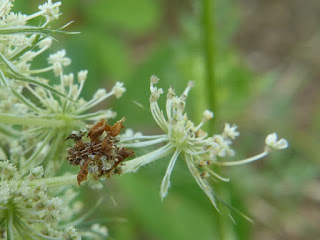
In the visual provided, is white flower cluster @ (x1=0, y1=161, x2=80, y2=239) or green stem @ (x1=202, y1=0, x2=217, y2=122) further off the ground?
green stem @ (x1=202, y1=0, x2=217, y2=122)

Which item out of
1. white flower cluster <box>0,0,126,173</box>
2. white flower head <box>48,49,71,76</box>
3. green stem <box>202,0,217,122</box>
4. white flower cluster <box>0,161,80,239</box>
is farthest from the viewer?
green stem <box>202,0,217,122</box>

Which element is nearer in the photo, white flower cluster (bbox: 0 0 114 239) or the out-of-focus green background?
white flower cluster (bbox: 0 0 114 239)

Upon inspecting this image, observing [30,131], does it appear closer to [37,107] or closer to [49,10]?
[37,107]

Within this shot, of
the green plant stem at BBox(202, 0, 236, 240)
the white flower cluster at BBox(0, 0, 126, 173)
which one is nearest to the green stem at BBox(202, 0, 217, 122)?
the green plant stem at BBox(202, 0, 236, 240)

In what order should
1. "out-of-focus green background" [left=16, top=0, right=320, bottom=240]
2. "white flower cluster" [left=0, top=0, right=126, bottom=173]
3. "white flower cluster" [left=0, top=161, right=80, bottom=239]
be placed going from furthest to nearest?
"out-of-focus green background" [left=16, top=0, right=320, bottom=240], "white flower cluster" [left=0, top=0, right=126, bottom=173], "white flower cluster" [left=0, top=161, right=80, bottom=239]

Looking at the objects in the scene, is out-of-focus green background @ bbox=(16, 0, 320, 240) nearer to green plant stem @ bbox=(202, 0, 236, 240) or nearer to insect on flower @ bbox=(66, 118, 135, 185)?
green plant stem @ bbox=(202, 0, 236, 240)

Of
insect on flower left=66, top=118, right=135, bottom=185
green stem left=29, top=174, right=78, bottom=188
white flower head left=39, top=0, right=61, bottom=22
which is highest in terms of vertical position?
white flower head left=39, top=0, right=61, bottom=22

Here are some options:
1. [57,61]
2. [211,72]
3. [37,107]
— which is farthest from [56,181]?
[211,72]
